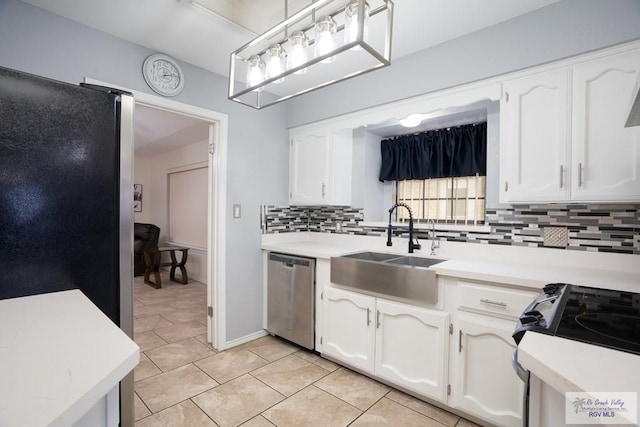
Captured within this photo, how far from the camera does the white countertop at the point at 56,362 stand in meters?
0.45

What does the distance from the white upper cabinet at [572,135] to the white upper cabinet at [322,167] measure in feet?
4.33

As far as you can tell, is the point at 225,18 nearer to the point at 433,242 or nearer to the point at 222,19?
the point at 222,19

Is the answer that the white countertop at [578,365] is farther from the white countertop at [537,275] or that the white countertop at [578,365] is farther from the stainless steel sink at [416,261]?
the stainless steel sink at [416,261]

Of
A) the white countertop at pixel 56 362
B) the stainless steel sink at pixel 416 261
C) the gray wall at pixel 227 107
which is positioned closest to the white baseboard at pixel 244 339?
the gray wall at pixel 227 107

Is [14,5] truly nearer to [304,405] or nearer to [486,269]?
[304,405]

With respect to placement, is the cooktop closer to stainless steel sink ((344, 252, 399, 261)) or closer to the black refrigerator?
stainless steel sink ((344, 252, 399, 261))

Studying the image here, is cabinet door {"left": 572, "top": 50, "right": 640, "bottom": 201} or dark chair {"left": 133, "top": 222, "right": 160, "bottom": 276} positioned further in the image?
dark chair {"left": 133, "top": 222, "right": 160, "bottom": 276}

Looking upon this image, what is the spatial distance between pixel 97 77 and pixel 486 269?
8.89 feet

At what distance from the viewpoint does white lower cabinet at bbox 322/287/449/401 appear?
185cm

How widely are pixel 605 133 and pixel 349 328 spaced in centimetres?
193

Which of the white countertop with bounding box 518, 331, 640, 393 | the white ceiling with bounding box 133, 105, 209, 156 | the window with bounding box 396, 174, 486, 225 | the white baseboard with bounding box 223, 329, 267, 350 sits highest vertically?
the white ceiling with bounding box 133, 105, 209, 156

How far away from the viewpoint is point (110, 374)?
0.55 m

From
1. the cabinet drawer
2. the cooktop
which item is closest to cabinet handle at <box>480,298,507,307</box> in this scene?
the cabinet drawer

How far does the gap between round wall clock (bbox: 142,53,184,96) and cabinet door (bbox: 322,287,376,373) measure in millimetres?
1967
